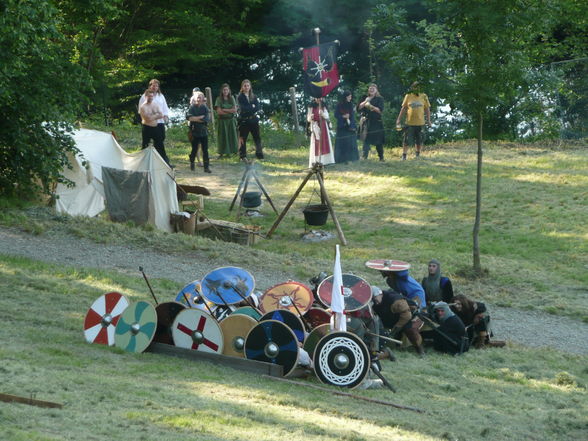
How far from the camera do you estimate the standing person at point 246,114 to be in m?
24.3

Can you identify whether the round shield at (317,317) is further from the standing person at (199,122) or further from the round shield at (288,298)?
the standing person at (199,122)

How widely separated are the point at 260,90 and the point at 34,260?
22.7 m

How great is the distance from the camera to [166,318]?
11.2 metres

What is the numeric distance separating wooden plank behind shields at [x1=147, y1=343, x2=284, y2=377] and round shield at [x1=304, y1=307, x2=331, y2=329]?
1.45 m

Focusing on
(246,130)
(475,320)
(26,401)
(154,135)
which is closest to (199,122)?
(246,130)

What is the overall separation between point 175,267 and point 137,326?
17.2 ft

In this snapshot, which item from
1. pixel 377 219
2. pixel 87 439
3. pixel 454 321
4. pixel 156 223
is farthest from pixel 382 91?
pixel 87 439

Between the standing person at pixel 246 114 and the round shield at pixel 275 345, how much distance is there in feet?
46.6

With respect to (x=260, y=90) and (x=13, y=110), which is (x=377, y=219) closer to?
(x=13, y=110)

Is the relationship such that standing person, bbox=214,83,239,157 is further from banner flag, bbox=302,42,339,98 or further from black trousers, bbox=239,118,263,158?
banner flag, bbox=302,42,339,98

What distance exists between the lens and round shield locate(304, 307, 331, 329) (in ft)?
39.0

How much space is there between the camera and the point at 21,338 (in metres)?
10.8

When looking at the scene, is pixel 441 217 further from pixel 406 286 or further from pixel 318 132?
pixel 406 286

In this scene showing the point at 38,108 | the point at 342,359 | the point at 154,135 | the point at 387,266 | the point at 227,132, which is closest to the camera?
the point at 342,359
